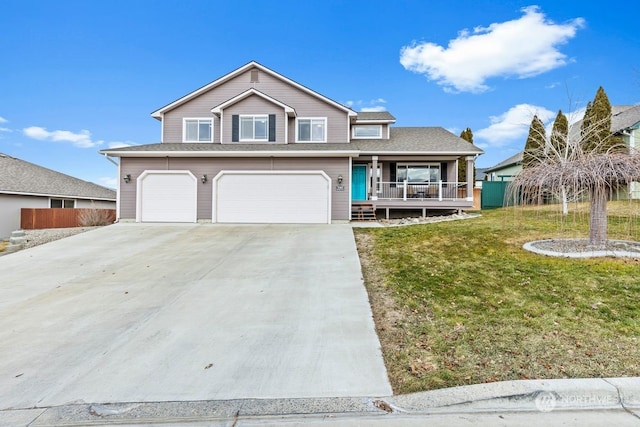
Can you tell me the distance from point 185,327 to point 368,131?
16.2 m

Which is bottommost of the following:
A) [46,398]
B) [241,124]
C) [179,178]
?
[46,398]


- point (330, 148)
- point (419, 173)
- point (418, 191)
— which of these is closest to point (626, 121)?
point (419, 173)

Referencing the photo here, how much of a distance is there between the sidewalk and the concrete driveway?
0.15 meters

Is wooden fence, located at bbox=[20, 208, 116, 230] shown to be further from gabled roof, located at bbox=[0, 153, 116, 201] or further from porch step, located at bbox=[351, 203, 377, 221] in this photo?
porch step, located at bbox=[351, 203, 377, 221]

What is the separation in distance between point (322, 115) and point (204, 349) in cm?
1475

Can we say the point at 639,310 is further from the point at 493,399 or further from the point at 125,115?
the point at 125,115

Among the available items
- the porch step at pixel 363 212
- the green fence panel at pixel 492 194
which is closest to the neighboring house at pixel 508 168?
the green fence panel at pixel 492 194

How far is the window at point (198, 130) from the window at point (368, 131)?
26.3ft

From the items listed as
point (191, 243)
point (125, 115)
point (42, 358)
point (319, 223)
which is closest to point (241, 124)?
point (319, 223)

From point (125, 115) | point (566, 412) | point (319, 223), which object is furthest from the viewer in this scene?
point (125, 115)

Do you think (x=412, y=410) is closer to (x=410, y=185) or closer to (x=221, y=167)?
(x=221, y=167)

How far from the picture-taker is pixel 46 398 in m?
3.08

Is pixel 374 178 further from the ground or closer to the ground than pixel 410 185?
further from the ground

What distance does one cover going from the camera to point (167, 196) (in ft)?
48.4
